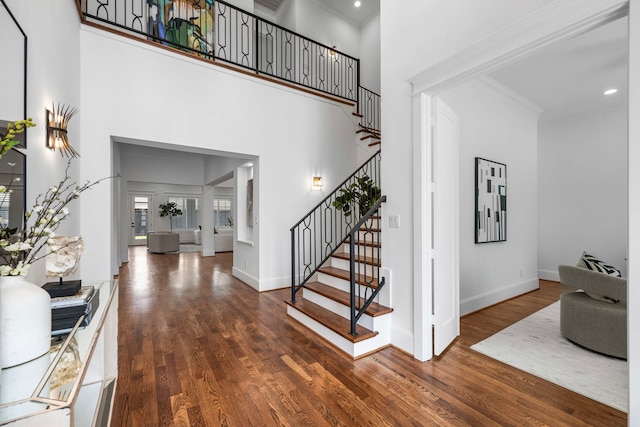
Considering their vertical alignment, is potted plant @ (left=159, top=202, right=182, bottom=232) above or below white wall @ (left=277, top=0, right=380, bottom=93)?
below

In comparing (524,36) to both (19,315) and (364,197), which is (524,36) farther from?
(19,315)

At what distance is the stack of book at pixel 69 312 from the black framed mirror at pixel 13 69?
2.81 ft

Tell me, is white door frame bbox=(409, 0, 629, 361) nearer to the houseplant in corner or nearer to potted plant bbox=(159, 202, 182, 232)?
the houseplant in corner

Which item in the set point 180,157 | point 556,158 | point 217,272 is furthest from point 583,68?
point 180,157

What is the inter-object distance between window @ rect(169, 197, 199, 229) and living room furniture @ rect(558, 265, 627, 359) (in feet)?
41.0

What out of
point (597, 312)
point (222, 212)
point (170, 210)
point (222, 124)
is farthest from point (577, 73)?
point (170, 210)

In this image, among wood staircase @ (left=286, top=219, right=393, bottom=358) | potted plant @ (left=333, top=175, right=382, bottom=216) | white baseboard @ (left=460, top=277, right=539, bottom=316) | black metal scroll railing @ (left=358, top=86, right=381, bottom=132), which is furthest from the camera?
black metal scroll railing @ (left=358, top=86, right=381, bottom=132)

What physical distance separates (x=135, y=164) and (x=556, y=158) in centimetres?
1187

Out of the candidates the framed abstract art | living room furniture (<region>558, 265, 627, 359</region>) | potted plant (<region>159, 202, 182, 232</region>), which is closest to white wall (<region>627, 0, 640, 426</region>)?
living room furniture (<region>558, 265, 627, 359</region>)

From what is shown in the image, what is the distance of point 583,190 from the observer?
5.10 m

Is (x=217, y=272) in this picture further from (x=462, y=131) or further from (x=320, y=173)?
(x=462, y=131)

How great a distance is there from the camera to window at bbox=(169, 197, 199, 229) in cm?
1202

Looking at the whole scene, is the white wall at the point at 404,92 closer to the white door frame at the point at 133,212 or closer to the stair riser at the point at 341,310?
the stair riser at the point at 341,310

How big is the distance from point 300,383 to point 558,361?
7.42 feet
